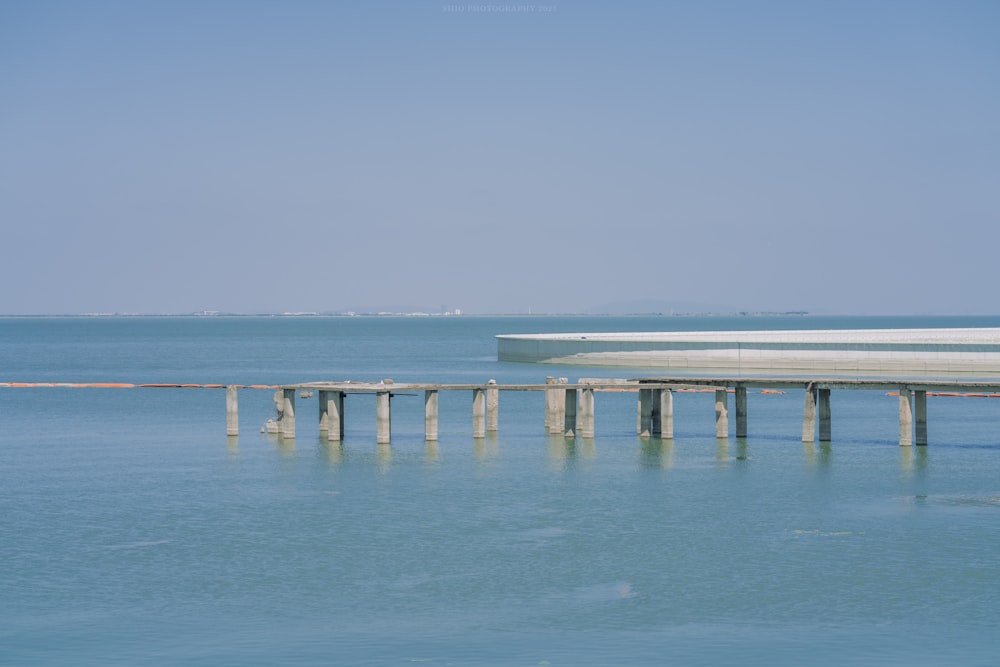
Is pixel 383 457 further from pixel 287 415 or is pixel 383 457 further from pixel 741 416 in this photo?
pixel 741 416

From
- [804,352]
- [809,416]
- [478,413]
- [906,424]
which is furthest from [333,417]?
[804,352]

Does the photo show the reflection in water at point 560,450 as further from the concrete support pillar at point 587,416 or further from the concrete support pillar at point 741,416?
the concrete support pillar at point 741,416

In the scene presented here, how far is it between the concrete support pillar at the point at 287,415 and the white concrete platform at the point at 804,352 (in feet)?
151

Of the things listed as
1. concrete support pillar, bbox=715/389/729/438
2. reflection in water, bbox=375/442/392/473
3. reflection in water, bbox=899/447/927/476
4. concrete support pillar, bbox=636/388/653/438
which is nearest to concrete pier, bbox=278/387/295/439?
reflection in water, bbox=375/442/392/473

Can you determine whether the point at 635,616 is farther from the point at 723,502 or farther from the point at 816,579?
the point at 723,502

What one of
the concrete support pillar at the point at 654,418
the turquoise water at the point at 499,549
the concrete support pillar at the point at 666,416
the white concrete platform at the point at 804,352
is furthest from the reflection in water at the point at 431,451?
the white concrete platform at the point at 804,352

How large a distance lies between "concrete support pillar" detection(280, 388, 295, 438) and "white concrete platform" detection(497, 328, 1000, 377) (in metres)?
46.1

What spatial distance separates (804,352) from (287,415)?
157 ft

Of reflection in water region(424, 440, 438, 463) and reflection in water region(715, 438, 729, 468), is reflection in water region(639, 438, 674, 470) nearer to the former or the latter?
reflection in water region(715, 438, 729, 468)

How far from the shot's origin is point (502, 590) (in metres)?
26.2

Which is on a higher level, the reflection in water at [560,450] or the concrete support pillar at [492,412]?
the concrete support pillar at [492,412]

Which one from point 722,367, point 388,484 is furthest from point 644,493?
point 722,367

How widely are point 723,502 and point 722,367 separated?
2191 inches

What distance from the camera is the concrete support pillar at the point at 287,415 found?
48688 millimetres
